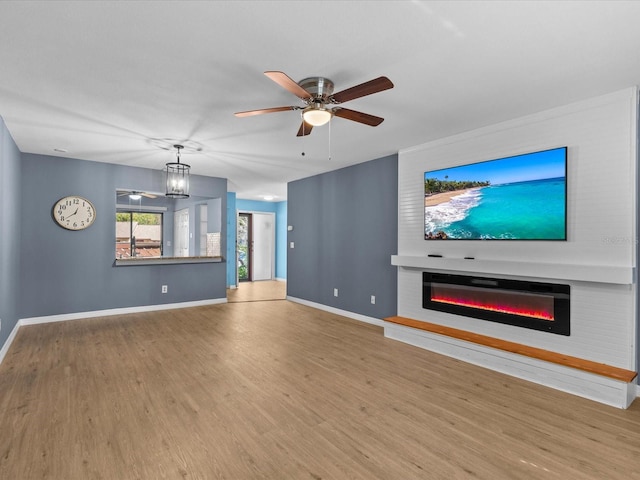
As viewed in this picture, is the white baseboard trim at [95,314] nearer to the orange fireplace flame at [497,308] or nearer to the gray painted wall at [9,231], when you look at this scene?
the gray painted wall at [9,231]

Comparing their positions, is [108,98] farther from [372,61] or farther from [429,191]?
[429,191]

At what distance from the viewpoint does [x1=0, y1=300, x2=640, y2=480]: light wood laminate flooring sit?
1.85 m

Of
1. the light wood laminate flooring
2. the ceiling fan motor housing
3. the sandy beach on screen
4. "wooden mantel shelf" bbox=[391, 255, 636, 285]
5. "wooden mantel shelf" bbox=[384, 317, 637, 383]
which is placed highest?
the ceiling fan motor housing

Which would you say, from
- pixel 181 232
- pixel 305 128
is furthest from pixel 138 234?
pixel 305 128

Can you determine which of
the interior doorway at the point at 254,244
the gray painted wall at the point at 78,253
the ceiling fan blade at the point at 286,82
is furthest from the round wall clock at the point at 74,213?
the interior doorway at the point at 254,244

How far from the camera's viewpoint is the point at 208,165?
5.57 metres

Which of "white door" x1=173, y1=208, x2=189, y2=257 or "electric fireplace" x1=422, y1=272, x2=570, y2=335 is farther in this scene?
"white door" x1=173, y1=208, x2=189, y2=257

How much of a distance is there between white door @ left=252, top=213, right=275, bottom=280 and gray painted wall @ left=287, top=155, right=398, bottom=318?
10.4ft

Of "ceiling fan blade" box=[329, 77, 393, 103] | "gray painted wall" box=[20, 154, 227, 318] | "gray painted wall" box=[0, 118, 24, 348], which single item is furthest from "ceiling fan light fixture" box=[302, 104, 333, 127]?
"gray painted wall" box=[20, 154, 227, 318]

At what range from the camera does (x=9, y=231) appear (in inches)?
155

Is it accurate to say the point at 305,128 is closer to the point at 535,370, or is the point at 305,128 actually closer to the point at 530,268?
the point at 530,268

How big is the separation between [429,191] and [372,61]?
86.4 inches

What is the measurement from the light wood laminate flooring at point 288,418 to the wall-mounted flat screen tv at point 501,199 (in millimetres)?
1396

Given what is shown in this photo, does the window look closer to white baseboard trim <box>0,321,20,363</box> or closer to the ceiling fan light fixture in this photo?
white baseboard trim <box>0,321,20,363</box>
